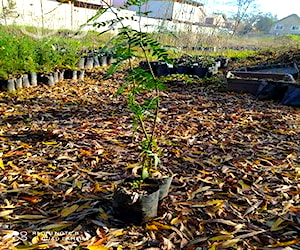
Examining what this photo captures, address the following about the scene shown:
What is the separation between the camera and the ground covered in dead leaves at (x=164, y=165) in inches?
62.2

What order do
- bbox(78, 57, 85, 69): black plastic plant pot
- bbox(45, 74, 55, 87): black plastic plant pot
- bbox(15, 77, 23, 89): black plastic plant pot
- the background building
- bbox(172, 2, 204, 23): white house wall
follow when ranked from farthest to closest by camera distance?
the background building
bbox(172, 2, 204, 23): white house wall
bbox(78, 57, 85, 69): black plastic plant pot
bbox(45, 74, 55, 87): black plastic plant pot
bbox(15, 77, 23, 89): black plastic plant pot

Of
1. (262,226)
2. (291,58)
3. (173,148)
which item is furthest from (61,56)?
(291,58)

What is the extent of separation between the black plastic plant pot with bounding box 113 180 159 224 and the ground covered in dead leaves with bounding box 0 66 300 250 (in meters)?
0.05

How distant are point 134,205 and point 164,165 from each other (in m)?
0.84

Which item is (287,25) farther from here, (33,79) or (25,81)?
(25,81)

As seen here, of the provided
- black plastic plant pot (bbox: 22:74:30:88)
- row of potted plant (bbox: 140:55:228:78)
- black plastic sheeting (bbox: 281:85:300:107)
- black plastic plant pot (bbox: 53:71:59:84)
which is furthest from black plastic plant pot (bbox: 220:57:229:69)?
black plastic plant pot (bbox: 22:74:30:88)

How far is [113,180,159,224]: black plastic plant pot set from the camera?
1.59 metres

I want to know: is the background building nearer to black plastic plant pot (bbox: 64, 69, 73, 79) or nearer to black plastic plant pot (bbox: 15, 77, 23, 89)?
black plastic plant pot (bbox: 64, 69, 73, 79)

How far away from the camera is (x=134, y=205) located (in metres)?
1.60

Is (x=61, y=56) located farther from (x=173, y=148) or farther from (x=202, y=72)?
(x=173, y=148)

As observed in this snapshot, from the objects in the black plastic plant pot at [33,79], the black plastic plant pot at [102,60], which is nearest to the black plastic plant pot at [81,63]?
the black plastic plant pot at [102,60]

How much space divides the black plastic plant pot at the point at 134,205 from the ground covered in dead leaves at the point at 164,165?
0.16ft

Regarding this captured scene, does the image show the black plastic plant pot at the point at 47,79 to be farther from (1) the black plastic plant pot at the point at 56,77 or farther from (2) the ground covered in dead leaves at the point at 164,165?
(2) the ground covered in dead leaves at the point at 164,165

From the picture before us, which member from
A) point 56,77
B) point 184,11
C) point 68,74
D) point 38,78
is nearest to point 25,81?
point 38,78
